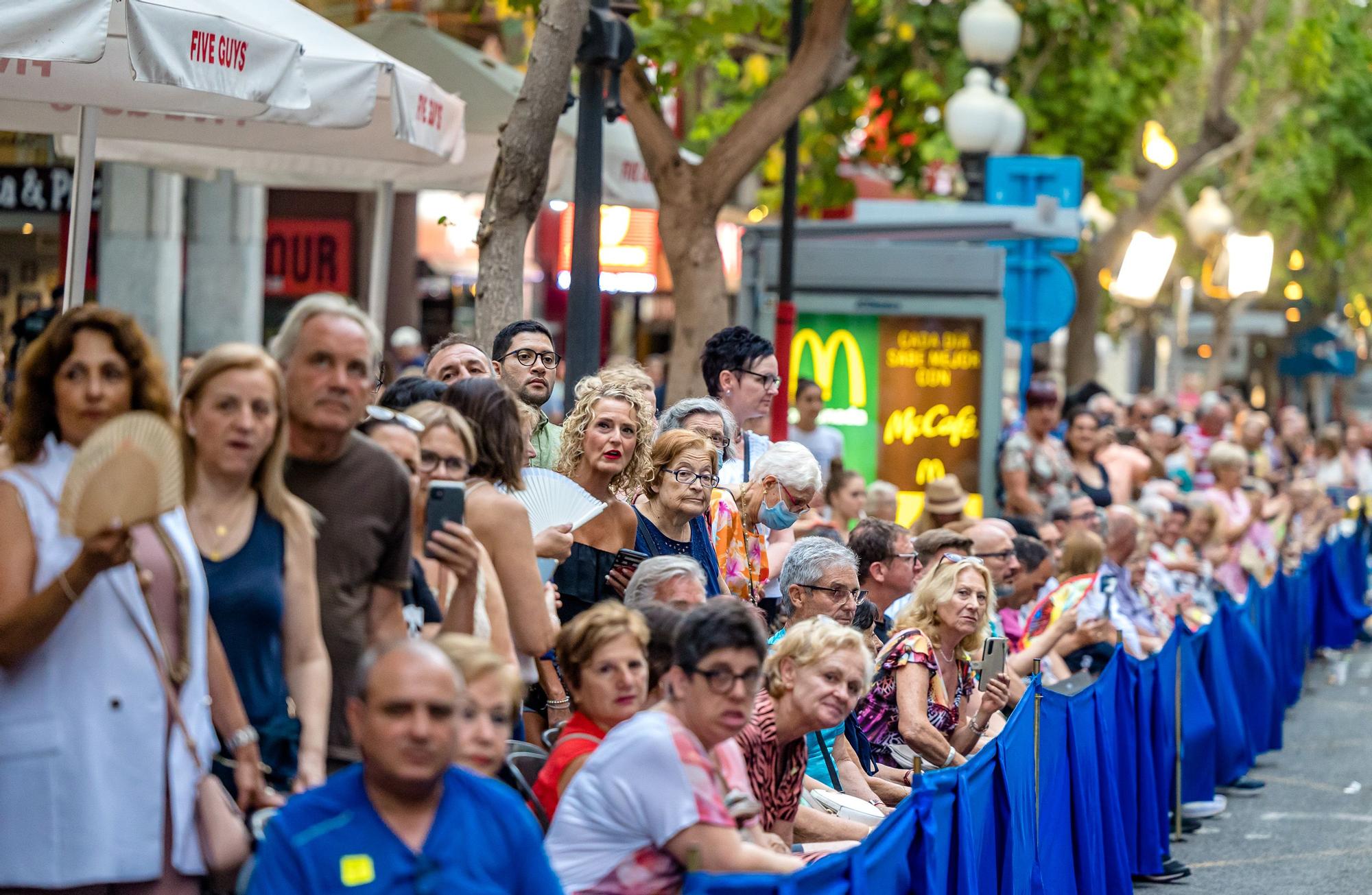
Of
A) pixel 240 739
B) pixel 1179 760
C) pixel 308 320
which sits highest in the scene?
pixel 308 320

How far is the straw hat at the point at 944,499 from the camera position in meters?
11.3

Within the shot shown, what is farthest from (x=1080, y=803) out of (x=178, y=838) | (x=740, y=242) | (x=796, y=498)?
(x=740, y=242)

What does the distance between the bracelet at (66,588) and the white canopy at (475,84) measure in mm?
7213

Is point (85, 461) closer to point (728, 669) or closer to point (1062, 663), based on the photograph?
point (728, 669)

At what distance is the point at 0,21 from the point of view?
6156mm

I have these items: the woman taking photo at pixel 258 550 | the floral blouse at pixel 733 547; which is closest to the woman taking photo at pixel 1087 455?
the floral blouse at pixel 733 547

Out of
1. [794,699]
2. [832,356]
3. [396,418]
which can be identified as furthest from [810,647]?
[832,356]

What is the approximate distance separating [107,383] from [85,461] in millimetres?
310

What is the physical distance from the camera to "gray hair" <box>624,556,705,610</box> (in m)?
5.95

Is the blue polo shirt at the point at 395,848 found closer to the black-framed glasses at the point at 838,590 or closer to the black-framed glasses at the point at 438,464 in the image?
the black-framed glasses at the point at 438,464

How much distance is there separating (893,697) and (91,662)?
13.6ft

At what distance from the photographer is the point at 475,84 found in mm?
11211

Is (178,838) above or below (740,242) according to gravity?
→ below

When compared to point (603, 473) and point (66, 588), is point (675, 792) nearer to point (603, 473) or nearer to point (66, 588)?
point (66, 588)
